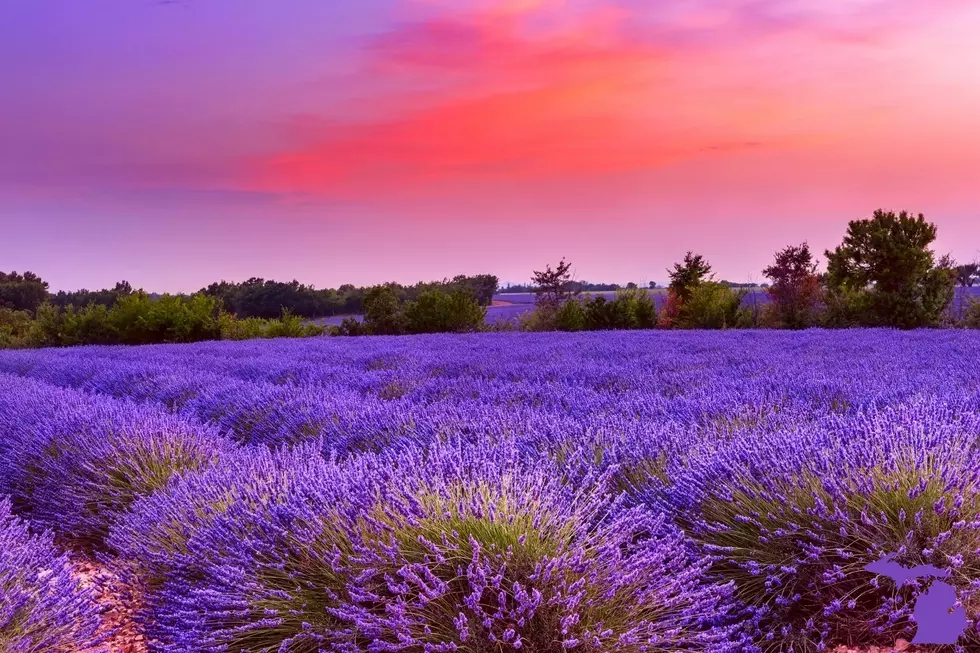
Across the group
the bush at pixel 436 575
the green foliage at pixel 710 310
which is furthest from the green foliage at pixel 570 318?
the bush at pixel 436 575

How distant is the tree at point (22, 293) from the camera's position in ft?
106

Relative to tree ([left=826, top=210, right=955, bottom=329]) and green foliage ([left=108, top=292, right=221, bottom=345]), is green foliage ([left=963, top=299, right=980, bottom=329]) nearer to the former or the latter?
tree ([left=826, top=210, right=955, bottom=329])

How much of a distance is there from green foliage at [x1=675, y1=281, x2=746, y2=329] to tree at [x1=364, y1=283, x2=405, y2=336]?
6.38 m

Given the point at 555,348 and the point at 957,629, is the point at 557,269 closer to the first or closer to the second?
the point at 555,348

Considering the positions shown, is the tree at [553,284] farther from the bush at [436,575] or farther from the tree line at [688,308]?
the bush at [436,575]

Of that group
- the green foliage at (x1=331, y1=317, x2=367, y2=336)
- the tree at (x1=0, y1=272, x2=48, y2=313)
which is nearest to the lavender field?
the green foliage at (x1=331, y1=317, x2=367, y2=336)

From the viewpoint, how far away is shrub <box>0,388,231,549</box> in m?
3.42

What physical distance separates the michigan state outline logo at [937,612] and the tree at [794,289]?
1433cm

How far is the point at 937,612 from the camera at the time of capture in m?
1.84

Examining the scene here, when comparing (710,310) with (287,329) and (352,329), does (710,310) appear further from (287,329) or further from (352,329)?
(287,329)

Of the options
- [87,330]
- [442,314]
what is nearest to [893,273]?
[442,314]

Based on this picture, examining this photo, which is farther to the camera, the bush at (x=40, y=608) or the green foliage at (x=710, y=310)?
the green foliage at (x=710, y=310)

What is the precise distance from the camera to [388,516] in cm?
207

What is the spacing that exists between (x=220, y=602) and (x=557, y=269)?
18.1 metres
